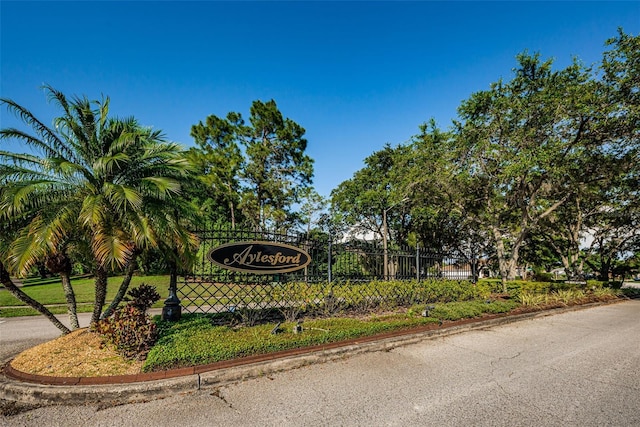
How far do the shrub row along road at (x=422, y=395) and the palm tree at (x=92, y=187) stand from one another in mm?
2366

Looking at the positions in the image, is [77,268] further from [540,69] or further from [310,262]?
[540,69]

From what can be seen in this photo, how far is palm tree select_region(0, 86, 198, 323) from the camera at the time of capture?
4.61m

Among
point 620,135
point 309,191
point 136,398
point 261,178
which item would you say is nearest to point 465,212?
point 620,135

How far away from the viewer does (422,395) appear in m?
3.64

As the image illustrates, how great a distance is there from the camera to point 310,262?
25.2ft

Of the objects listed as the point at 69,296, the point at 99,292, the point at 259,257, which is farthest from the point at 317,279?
the point at 69,296

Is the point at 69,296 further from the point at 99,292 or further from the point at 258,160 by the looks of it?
the point at 258,160

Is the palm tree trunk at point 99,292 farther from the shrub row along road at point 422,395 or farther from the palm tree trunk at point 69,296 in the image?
the shrub row along road at point 422,395

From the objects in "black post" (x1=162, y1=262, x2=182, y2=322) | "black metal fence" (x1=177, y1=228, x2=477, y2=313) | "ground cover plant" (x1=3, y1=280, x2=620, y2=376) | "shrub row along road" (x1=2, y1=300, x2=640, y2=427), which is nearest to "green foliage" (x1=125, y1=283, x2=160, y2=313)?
"ground cover plant" (x1=3, y1=280, x2=620, y2=376)

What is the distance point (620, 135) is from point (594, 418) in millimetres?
14205

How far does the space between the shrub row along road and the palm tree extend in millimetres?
2366

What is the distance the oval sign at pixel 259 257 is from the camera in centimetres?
631

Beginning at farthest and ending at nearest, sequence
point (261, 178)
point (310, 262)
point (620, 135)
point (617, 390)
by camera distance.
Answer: point (261, 178) < point (620, 135) < point (310, 262) < point (617, 390)

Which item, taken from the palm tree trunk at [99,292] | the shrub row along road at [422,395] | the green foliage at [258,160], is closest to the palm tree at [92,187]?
the palm tree trunk at [99,292]
